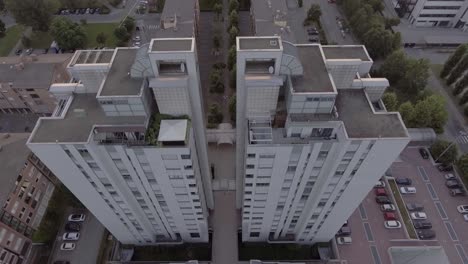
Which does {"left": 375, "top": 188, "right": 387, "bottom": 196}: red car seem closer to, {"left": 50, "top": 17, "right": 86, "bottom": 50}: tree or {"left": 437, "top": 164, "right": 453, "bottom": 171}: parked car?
{"left": 437, "top": 164, "right": 453, "bottom": 171}: parked car

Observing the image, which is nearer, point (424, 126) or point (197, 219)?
point (197, 219)

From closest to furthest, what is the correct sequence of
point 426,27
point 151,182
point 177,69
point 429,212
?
1. point 177,69
2. point 151,182
3. point 429,212
4. point 426,27

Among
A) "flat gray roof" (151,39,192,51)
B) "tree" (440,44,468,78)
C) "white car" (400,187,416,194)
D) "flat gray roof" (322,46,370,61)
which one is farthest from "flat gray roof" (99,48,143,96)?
"tree" (440,44,468,78)

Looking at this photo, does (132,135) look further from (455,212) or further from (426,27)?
(426,27)

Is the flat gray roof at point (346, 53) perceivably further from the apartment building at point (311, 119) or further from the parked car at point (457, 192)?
the parked car at point (457, 192)

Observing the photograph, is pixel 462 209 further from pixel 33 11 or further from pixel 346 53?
pixel 33 11

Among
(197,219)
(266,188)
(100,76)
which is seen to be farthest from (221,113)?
(100,76)

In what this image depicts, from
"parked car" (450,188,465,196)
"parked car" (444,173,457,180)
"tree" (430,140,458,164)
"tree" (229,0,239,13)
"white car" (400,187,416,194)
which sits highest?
"tree" (229,0,239,13)
